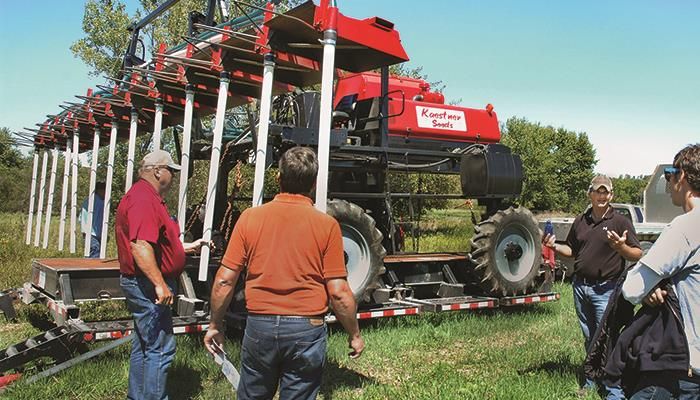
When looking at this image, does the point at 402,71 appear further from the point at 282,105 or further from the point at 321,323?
the point at 321,323

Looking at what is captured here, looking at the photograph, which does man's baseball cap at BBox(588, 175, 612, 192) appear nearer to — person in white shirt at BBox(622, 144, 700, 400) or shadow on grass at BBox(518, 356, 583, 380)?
shadow on grass at BBox(518, 356, 583, 380)

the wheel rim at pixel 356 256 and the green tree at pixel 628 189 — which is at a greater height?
the green tree at pixel 628 189

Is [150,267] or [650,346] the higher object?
[150,267]

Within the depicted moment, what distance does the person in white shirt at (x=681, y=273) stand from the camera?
9.41 ft

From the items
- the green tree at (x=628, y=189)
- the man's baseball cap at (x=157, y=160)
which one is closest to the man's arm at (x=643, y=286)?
the man's baseball cap at (x=157, y=160)

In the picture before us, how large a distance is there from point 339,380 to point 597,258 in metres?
2.33

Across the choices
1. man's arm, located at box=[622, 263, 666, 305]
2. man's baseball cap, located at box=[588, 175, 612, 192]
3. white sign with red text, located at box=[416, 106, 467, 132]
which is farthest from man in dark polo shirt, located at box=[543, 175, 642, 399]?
white sign with red text, located at box=[416, 106, 467, 132]

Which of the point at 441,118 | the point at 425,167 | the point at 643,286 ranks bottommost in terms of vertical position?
the point at 643,286

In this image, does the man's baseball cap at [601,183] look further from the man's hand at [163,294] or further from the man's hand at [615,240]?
the man's hand at [163,294]

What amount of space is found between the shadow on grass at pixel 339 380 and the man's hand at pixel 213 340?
1703 mm

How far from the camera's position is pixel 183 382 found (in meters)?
5.24

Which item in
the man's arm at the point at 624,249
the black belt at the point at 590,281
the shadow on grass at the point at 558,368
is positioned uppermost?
the man's arm at the point at 624,249

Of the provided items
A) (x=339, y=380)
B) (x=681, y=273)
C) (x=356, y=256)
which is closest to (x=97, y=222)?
(x=356, y=256)

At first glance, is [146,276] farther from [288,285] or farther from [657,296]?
[657,296]
